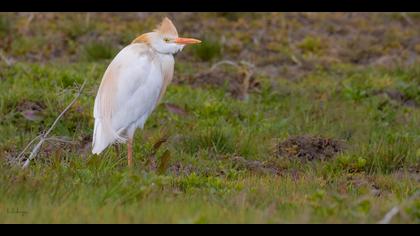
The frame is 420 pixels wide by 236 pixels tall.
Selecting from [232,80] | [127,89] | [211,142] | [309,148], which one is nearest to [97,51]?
[232,80]

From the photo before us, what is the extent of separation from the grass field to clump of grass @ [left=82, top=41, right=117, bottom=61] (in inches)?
0.8

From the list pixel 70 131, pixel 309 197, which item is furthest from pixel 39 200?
pixel 70 131

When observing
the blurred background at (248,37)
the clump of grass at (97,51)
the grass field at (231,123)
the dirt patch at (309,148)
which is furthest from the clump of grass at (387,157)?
the clump of grass at (97,51)

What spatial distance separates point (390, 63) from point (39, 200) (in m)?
8.73

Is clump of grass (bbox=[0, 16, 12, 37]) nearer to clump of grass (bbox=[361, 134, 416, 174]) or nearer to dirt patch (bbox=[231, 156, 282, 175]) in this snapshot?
dirt patch (bbox=[231, 156, 282, 175])

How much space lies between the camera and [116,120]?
820 cm

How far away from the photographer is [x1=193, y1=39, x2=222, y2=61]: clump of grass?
13.0m

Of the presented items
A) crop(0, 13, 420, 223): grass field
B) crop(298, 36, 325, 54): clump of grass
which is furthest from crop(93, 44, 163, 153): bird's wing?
crop(298, 36, 325, 54): clump of grass

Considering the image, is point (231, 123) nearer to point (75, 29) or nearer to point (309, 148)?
point (309, 148)

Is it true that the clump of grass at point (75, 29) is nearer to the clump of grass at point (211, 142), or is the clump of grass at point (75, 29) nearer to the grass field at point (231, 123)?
the grass field at point (231, 123)

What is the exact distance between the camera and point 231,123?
10094 millimetres

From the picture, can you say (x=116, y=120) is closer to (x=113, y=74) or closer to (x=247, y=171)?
(x=113, y=74)

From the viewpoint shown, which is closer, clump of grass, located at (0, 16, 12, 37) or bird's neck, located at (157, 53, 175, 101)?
bird's neck, located at (157, 53, 175, 101)

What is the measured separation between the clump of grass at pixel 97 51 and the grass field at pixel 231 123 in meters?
0.02
